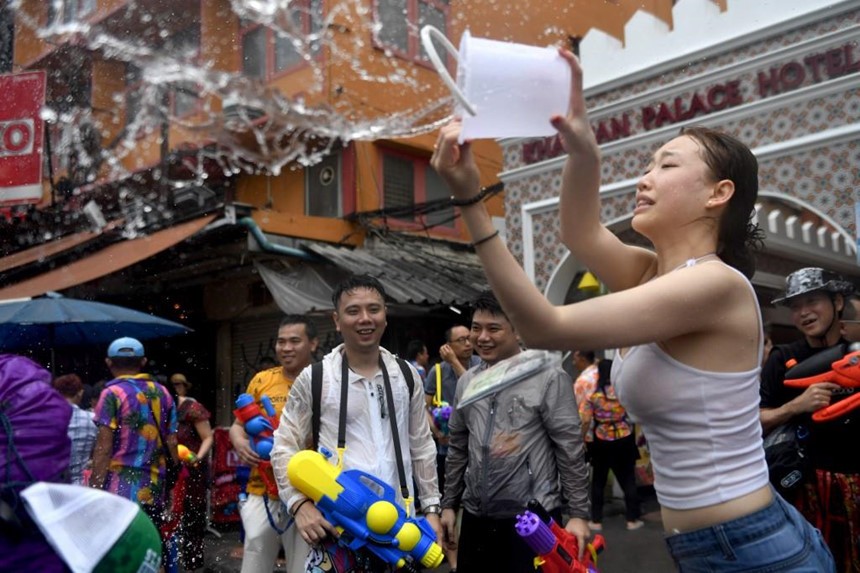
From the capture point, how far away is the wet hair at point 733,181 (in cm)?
160

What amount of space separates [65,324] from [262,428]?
4.58 metres

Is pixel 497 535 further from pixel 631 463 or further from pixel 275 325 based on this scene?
pixel 275 325

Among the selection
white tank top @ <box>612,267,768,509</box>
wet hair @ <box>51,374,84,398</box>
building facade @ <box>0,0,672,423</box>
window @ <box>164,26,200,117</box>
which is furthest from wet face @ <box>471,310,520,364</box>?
window @ <box>164,26,200,117</box>

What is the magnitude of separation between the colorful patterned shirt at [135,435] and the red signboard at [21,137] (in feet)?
9.05

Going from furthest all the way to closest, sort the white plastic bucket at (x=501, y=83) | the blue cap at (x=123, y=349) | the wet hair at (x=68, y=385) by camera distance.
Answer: the wet hair at (x=68, y=385)
the blue cap at (x=123, y=349)
the white plastic bucket at (x=501, y=83)

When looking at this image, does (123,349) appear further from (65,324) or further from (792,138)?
(792,138)

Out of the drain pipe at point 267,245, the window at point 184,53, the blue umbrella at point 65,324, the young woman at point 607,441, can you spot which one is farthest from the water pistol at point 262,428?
the window at point 184,53

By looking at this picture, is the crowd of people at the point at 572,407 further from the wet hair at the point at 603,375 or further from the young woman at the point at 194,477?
the wet hair at the point at 603,375

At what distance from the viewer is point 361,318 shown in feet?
10.2

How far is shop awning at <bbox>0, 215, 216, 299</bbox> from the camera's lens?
867 centimetres

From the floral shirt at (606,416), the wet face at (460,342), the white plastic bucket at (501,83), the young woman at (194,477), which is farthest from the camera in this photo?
the floral shirt at (606,416)

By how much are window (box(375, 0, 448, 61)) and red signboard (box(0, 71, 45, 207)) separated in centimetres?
380

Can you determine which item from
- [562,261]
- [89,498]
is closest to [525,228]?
[562,261]

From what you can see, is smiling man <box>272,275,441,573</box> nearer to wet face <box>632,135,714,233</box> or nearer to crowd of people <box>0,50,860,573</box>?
crowd of people <box>0,50,860,573</box>
